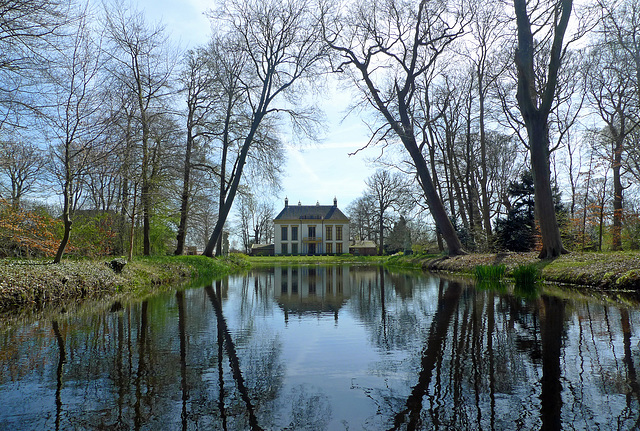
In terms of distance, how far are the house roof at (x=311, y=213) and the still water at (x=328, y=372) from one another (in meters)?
59.9

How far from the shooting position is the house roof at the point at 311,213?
6608 centimetres

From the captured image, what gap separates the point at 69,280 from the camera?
8.83 m

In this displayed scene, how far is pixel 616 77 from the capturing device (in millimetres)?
18625

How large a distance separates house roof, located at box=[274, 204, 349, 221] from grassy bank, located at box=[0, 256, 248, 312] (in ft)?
170

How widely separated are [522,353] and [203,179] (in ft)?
60.1

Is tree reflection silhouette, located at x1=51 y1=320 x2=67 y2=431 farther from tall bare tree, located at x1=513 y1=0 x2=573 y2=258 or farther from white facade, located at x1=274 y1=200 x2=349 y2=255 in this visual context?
white facade, located at x1=274 y1=200 x2=349 y2=255

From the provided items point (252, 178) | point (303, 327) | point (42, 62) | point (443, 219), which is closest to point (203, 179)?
point (252, 178)

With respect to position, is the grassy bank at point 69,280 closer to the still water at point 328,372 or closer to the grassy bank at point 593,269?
the still water at point 328,372

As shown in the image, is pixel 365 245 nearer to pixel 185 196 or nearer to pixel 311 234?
pixel 311 234

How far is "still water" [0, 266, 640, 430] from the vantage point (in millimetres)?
2381

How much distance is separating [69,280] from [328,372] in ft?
24.8

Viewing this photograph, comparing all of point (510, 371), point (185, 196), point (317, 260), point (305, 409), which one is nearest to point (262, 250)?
point (317, 260)

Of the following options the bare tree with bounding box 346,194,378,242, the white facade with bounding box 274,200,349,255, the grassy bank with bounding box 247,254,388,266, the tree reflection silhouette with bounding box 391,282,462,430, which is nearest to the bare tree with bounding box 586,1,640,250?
the tree reflection silhouette with bounding box 391,282,462,430

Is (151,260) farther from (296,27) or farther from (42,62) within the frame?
(296,27)
